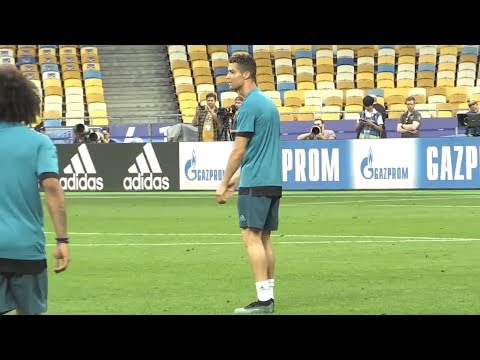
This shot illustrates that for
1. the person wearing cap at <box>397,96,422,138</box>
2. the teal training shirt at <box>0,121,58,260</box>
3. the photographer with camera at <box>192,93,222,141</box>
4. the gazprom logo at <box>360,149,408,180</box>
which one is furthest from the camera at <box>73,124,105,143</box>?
the teal training shirt at <box>0,121,58,260</box>

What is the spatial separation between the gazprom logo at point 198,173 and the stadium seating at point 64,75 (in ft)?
44.0

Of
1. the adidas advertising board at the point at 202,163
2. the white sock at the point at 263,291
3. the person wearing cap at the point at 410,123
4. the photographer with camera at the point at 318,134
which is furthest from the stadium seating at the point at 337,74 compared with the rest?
the white sock at the point at 263,291

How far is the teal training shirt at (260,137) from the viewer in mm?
10352

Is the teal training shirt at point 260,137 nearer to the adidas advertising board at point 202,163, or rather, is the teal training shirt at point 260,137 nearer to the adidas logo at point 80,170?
the adidas advertising board at point 202,163

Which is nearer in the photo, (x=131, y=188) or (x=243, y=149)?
(x=243, y=149)

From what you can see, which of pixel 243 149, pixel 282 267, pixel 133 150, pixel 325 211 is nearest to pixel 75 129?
pixel 133 150

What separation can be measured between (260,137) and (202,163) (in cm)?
2182

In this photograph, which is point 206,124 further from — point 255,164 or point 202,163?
point 255,164

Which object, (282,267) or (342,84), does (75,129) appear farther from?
(282,267)
